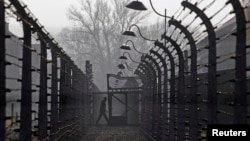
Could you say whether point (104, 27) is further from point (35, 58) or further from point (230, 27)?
point (230, 27)

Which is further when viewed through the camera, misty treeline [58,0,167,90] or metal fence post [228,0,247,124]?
misty treeline [58,0,167,90]

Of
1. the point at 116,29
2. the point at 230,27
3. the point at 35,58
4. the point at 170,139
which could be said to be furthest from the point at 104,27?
the point at 170,139

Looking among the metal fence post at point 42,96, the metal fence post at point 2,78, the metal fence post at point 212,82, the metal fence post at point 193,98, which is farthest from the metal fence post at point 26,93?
the metal fence post at point 193,98

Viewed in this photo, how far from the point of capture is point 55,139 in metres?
8.57

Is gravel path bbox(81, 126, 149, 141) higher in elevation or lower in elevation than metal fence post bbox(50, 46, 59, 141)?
lower

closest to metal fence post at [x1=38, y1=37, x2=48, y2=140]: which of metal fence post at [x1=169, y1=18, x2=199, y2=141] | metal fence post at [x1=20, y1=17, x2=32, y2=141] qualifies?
metal fence post at [x1=20, y1=17, x2=32, y2=141]

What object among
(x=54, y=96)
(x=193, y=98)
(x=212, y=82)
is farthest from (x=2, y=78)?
(x=54, y=96)

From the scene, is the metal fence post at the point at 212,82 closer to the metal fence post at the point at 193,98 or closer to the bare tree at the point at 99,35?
the metal fence post at the point at 193,98

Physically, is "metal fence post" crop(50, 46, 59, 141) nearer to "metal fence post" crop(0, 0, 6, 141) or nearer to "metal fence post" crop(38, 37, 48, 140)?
"metal fence post" crop(38, 37, 48, 140)

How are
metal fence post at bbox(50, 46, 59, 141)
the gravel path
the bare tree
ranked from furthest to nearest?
1. the bare tree
2. the gravel path
3. metal fence post at bbox(50, 46, 59, 141)

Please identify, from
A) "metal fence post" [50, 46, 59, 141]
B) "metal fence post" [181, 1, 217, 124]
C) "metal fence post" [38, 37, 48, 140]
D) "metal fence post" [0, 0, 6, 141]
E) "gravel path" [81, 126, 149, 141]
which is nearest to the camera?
"metal fence post" [0, 0, 6, 141]

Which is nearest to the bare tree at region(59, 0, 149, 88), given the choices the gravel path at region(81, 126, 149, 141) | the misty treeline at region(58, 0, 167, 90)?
the misty treeline at region(58, 0, 167, 90)

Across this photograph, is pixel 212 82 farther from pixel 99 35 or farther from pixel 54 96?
pixel 99 35

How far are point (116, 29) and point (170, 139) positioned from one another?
140 feet
